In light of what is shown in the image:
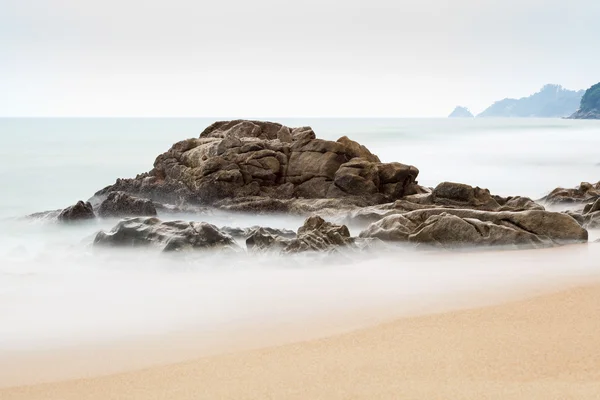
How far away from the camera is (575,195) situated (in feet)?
51.0

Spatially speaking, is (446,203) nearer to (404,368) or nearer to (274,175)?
(274,175)

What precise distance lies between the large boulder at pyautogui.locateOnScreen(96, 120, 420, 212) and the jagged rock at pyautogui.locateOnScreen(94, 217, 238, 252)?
17.5 ft

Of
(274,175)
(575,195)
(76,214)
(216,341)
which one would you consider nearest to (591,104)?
(575,195)

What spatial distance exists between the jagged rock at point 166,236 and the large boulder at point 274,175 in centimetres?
535

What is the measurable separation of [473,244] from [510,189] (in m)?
14.9

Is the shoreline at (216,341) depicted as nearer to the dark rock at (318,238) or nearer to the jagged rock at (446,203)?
the dark rock at (318,238)

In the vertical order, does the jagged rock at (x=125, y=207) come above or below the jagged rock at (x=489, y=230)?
below

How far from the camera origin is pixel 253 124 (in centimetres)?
1828

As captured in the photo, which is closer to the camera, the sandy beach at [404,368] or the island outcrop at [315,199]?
the sandy beach at [404,368]

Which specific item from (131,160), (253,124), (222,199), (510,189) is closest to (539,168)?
(510,189)

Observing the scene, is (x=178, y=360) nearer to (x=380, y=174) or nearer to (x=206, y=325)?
(x=206, y=325)

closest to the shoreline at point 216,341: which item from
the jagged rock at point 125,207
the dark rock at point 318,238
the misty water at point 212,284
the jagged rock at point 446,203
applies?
the misty water at point 212,284

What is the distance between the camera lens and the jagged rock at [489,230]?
9.52 metres

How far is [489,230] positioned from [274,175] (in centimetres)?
721
